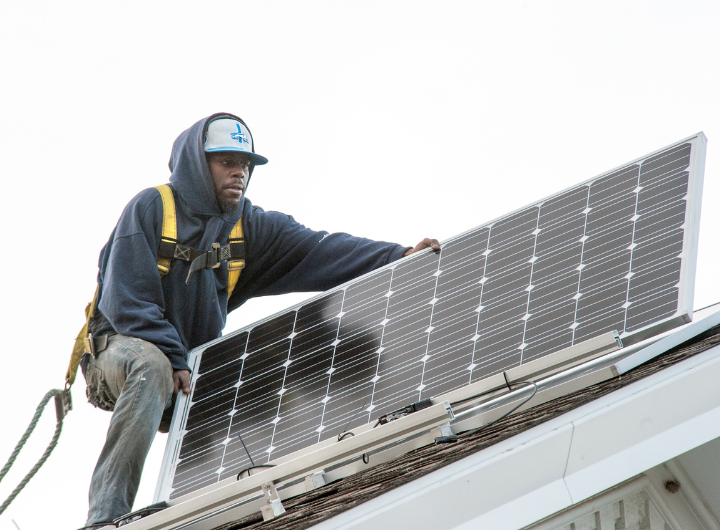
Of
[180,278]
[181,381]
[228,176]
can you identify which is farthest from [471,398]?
[228,176]

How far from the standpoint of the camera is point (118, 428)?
604cm

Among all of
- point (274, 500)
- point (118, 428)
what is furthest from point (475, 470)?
point (118, 428)

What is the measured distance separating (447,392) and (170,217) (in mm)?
2656

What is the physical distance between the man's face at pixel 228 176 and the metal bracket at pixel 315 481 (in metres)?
2.87

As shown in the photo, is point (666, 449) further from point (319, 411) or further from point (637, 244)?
point (319, 411)

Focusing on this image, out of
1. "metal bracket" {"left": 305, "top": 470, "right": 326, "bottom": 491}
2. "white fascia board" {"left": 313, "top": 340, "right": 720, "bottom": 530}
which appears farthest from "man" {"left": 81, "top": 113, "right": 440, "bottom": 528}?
"white fascia board" {"left": 313, "top": 340, "right": 720, "bottom": 530}

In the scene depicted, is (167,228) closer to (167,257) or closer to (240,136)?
(167,257)

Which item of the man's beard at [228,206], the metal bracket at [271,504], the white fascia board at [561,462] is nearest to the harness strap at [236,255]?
the man's beard at [228,206]

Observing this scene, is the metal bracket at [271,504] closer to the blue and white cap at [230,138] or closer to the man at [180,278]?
the man at [180,278]

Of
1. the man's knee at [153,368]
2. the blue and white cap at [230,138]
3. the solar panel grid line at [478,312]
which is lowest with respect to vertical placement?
the solar panel grid line at [478,312]

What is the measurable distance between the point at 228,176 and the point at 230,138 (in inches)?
12.6

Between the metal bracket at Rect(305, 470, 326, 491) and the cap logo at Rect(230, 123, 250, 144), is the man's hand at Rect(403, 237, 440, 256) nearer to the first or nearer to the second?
the cap logo at Rect(230, 123, 250, 144)

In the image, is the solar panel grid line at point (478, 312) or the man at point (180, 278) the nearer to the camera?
the solar panel grid line at point (478, 312)

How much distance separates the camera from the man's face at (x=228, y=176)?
716 centimetres
